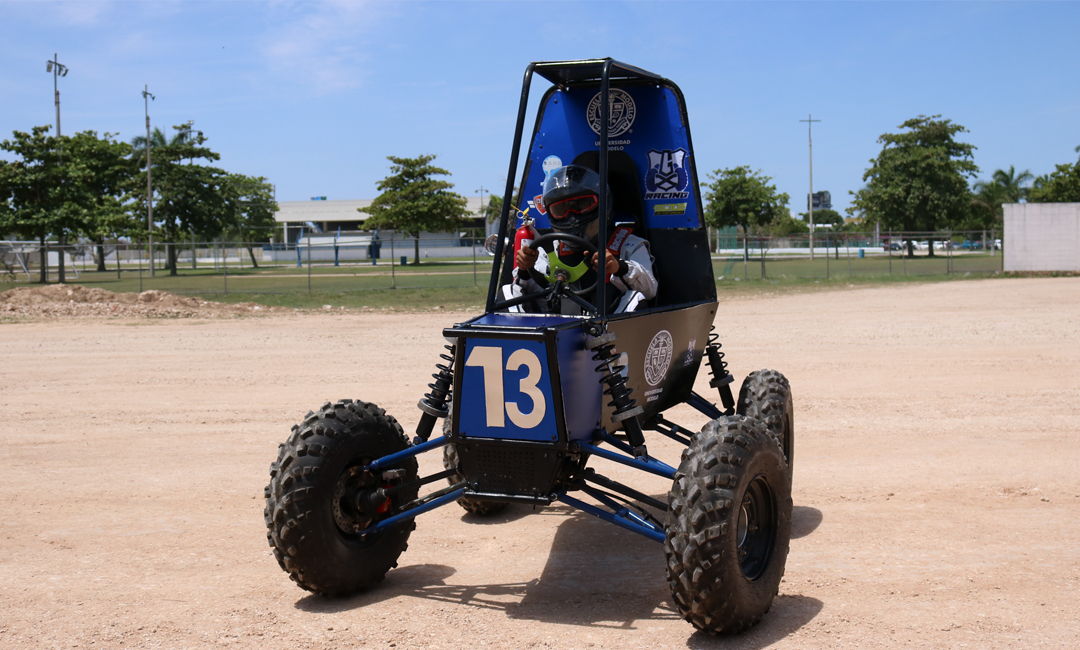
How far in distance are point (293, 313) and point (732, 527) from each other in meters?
20.4

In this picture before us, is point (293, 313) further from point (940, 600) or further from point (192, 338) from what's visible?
point (940, 600)

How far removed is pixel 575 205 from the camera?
16.4ft

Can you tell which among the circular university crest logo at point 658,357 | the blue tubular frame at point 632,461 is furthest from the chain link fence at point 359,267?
the blue tubular frame at point 632,461

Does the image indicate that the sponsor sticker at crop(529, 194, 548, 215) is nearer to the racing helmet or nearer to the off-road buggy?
the racing helmet

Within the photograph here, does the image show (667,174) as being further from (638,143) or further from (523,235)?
(523,235)

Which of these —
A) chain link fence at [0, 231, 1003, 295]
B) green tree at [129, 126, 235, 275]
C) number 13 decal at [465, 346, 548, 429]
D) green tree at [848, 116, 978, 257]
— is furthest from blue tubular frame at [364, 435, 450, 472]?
green tree at [848, 116, 978, 257]

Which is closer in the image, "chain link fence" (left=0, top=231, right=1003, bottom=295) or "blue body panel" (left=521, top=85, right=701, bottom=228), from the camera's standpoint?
"blue body panel" (left=521, top=85, right=701, bottom=228)

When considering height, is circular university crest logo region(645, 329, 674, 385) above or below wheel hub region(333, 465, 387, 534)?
above

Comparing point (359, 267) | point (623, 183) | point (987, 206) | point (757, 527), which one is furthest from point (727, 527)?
point (987, 206)

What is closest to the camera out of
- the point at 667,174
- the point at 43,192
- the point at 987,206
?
the point at 667,174

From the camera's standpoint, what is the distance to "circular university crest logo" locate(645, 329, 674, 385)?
4.89 m

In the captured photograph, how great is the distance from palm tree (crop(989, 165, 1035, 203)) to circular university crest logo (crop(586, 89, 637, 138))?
309 feet

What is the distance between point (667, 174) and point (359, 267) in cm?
5223

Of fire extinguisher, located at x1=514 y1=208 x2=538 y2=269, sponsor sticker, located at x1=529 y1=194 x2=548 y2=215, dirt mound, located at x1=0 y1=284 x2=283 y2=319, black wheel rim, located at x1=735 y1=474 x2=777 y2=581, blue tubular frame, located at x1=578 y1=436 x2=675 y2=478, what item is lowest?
black wheel rim, located at x1=735 y1=474 x2=777 y2=581
